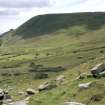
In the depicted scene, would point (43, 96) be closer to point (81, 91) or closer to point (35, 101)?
point (35, 101)

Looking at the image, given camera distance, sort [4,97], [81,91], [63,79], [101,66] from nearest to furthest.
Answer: [81,91] < [101,66] < [4,97] < [63,79]

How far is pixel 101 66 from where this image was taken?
155 ft

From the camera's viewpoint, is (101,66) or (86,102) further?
(101,66)

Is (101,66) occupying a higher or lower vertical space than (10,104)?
higher

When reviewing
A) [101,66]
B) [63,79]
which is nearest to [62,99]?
[101,66]

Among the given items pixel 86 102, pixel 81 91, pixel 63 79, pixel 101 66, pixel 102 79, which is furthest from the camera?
pixel 63 79

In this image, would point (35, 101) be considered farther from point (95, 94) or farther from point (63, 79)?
point (63, 79)

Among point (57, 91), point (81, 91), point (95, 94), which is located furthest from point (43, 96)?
point (95, 94)

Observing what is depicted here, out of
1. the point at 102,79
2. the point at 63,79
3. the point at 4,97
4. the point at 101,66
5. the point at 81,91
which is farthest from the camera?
the point at 63,79

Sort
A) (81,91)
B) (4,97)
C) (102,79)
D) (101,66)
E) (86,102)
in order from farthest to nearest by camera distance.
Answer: (4,97)
(101,66)
(102,79)
(81,91)
(86,102)

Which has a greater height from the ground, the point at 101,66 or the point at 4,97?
the point at 101,66

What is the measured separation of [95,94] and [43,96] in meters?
8.65

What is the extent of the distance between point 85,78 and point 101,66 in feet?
8.01

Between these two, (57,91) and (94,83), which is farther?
(57,91)
